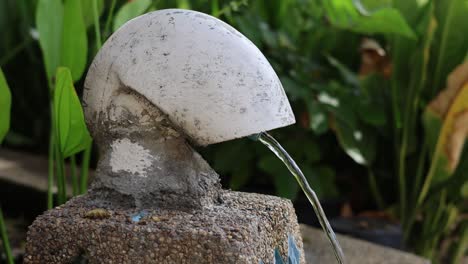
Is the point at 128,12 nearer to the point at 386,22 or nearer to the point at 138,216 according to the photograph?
the point at 138,216

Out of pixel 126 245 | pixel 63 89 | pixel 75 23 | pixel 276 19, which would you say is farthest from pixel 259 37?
pixel 126 245

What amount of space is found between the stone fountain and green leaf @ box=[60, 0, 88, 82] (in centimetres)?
34

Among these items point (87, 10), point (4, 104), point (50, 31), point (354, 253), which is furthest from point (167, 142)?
point (354, 253)

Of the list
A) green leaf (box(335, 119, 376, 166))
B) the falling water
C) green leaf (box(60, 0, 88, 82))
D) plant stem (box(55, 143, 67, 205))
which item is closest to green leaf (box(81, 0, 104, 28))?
green leaf (box(60, 0, 88, 82))

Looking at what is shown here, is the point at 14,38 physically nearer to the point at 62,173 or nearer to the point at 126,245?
the point at 62,173

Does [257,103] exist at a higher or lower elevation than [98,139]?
higher

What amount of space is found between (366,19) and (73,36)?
3.60 ft

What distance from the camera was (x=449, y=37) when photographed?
104 inches

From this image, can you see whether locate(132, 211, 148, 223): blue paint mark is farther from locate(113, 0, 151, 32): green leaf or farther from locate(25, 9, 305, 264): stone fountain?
locate(113, 0, 151, 32): green leaf

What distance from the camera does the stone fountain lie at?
3.69 ft

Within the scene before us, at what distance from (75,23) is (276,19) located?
4.16 feet

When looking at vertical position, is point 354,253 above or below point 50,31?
below

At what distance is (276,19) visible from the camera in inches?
107

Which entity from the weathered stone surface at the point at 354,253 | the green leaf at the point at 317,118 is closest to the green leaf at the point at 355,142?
the green leaf at the point at 317,118
